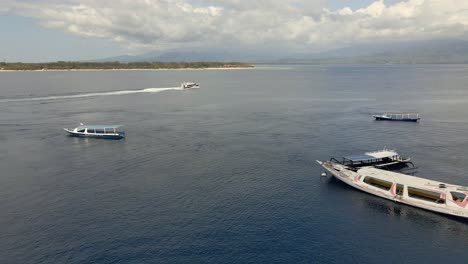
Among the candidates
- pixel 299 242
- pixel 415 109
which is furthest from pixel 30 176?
pixel 415 109

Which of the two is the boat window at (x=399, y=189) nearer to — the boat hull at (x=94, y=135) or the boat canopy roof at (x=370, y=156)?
the boat canopy roof at (x=370, y=156)

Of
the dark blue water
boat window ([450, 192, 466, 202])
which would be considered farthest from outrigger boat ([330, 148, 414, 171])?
boat window ([450, 192, 466, 202])

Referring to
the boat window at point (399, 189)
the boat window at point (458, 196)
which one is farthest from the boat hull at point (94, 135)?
the boat window at point (458, 196)

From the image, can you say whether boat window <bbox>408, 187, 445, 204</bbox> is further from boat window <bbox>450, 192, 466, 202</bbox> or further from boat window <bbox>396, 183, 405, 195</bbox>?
boat window <bbox>450, 192, 466, 202</bbox>

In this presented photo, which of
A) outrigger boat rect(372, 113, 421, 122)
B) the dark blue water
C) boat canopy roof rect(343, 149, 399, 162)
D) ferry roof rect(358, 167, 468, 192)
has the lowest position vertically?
the dark blue water

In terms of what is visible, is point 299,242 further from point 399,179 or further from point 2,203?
point 2,203

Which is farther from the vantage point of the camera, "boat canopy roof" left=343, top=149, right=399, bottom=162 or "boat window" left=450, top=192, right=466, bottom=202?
"boat canopy roof" left=343, top=149, right=399, bottom=162
